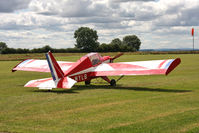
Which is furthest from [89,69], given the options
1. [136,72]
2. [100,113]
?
[100,113]

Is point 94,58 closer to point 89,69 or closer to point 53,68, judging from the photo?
point 89,69

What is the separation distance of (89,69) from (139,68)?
286 centimetres

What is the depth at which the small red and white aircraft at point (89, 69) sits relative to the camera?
Answer: 13.9 meters

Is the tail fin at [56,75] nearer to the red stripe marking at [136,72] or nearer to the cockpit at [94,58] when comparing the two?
the red stripe marking at [136,72]

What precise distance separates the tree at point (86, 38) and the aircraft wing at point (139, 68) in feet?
295

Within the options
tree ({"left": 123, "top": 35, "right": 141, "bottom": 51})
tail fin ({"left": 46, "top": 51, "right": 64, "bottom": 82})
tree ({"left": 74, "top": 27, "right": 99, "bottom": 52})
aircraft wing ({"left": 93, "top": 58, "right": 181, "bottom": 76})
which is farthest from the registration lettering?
tree ({"left": 123, "top": 35, "right": 141, "bottom": 51})

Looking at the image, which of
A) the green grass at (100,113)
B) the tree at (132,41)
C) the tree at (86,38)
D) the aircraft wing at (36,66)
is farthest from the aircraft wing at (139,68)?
the tree at (132,41)

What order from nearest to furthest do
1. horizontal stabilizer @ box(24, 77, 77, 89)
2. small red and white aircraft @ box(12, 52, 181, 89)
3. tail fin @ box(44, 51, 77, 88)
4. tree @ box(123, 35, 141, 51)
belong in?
horizontal stabilizer @ box(24, 77, 77, 89)
tail fin @ box(44, 51, 77, 88)
small red and white aircraft @ box(12, 52, 181, 89)
tree @ box(123, 35, 141, 51)

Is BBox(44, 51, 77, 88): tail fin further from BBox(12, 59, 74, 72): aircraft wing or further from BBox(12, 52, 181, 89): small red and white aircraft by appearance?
BBox(12, 59, 74, 72): aircraft wing

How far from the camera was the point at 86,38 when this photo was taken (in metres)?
108

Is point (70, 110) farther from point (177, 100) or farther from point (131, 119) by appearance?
point (177, 100)

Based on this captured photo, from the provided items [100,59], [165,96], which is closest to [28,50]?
[100,59]

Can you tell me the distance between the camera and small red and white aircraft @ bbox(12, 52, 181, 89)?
546 inches

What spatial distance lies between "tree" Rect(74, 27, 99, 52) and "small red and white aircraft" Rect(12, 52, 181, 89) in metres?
Answer: 89.3
